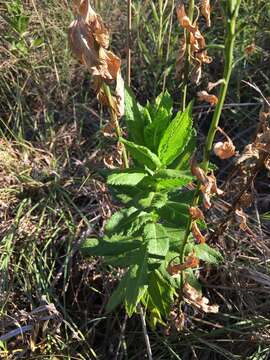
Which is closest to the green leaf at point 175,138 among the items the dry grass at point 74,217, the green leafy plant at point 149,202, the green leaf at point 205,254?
the green leafy plant at point 149,202

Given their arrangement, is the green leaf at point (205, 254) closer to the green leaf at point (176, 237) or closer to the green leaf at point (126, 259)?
the green leaf at point (176, 237)

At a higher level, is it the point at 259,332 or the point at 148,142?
the point at 148,142

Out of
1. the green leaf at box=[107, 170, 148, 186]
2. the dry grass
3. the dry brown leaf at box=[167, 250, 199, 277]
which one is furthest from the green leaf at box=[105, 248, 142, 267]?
the dry grass

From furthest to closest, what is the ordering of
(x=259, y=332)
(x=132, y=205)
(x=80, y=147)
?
(x=80, y=147) < (x=259, y=332) < (x=132, y=205)

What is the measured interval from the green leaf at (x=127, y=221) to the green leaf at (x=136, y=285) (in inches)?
3.0

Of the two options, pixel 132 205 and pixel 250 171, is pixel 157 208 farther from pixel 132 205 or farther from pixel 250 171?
pixel 250 171

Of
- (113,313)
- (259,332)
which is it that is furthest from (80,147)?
(259,332)

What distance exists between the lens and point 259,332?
5.73ft

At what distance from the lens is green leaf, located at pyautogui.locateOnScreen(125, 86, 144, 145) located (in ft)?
4.92

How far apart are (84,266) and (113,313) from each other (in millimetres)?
198

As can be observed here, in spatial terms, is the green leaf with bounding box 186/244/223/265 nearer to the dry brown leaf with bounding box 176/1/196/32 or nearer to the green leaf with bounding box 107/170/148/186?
the green leaf with bounding box 107/170/148/186

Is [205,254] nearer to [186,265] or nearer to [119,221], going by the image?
[186,265]

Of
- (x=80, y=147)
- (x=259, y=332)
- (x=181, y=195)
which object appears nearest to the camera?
(x=181, y=195)

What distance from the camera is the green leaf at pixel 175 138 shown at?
144 centimetres
